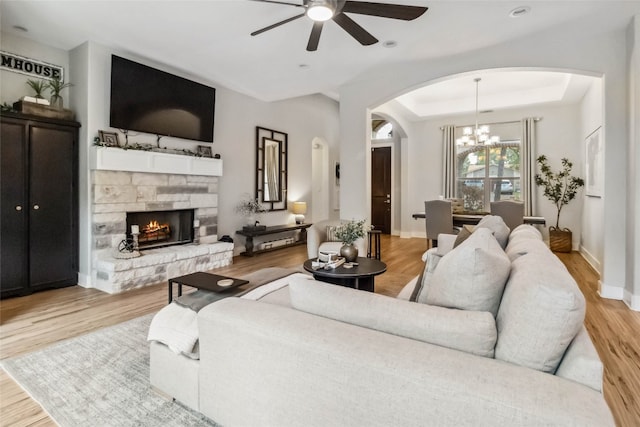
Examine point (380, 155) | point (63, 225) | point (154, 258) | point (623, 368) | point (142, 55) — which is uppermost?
point (142, 55)

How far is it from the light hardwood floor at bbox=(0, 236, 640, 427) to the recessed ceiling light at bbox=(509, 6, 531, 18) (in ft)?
9.84

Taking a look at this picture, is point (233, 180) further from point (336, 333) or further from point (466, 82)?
point (336, 333)

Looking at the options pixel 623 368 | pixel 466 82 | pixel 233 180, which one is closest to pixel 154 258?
pixel 233 180

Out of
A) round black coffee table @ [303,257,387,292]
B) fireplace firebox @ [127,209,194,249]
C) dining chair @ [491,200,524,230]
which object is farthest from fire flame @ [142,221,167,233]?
dining chair @ [491,200,524,230]

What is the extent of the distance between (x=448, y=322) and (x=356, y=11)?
260cm

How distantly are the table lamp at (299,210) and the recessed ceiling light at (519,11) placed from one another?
466cm

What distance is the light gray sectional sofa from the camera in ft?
2.92

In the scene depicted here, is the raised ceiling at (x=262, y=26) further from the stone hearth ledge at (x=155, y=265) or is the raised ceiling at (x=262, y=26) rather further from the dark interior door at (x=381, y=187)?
the dark interior door at (x=381, y=187)

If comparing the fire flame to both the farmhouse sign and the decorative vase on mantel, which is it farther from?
the decorative vase on mantel

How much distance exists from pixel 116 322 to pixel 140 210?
1.82 metres

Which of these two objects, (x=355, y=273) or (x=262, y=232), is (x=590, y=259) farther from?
(x=262, y=232)

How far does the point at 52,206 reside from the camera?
3830 millimetres

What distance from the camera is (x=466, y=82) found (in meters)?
6.11

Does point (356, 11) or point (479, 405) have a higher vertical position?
point (356, 11)
